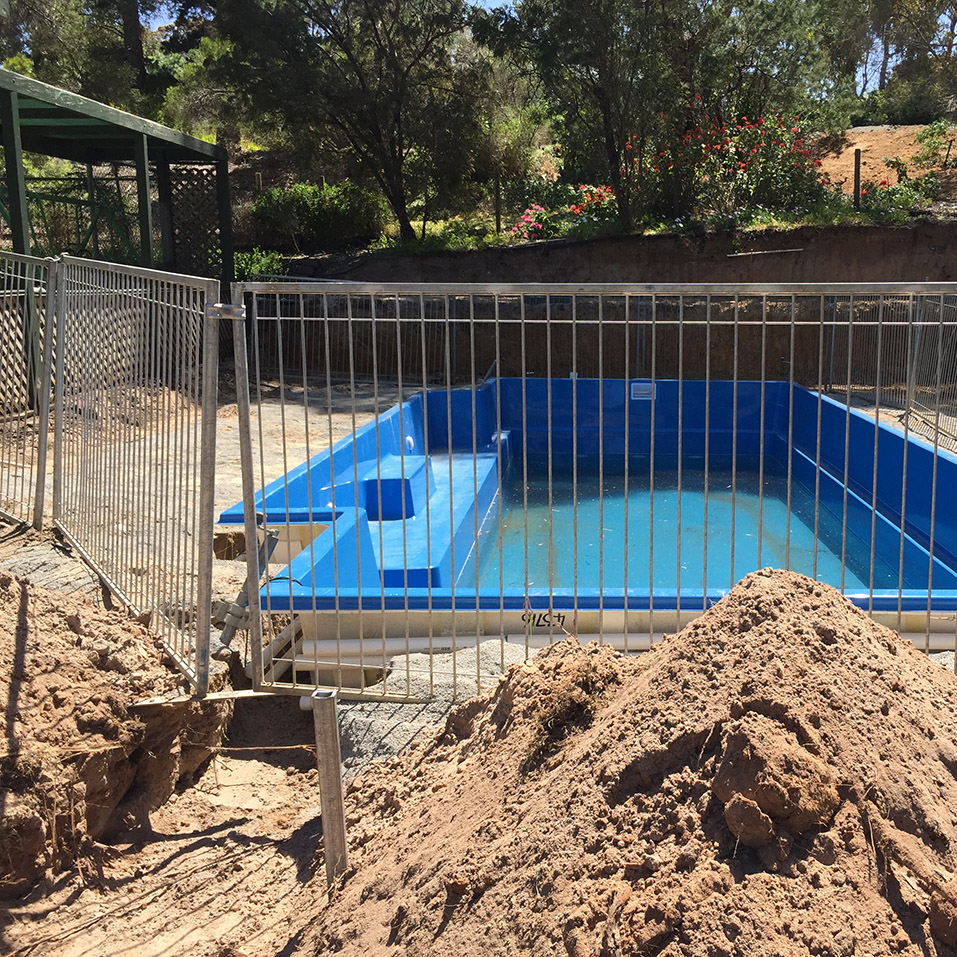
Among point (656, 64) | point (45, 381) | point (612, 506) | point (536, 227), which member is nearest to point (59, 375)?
point (45, 381)

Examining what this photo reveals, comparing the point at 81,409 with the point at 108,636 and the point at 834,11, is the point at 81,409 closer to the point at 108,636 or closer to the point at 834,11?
the point at 108,636

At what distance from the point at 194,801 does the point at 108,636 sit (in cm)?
85

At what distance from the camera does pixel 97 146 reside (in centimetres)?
1603

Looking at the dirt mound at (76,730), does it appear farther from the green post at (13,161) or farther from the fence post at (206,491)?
the green post at (13,161)

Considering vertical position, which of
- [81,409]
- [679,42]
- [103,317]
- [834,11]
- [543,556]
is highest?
[834,11]

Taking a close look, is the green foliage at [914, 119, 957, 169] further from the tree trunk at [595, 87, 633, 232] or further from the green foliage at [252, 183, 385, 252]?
the green foliage at [252, 183, 385, 252]

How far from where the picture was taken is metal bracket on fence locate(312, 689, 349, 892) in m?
3.07

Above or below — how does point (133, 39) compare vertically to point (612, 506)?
above

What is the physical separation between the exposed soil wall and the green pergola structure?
179 inches

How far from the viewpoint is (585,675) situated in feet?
10.4

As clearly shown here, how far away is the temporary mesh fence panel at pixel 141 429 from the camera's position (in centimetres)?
406

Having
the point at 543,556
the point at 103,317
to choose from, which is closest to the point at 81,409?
the point at 103,317

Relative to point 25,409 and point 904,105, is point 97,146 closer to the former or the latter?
point 25,409

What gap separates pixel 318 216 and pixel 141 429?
783 inches
